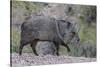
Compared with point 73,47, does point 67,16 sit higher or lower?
higher

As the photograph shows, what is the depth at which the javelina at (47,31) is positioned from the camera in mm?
2438

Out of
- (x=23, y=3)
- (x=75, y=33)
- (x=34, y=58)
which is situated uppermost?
(x=23, y=3)

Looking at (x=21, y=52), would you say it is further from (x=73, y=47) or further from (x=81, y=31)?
(x=81, y=31)

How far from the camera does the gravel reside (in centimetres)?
→ 237

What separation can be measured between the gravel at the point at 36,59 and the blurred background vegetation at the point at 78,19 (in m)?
0.06

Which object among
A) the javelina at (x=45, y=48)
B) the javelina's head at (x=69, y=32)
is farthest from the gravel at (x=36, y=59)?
the javelina's head at (x=69, y=32)

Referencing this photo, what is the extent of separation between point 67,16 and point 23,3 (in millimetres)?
625

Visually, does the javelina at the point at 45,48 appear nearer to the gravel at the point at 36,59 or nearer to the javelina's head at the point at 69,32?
the gravel at the point at 36,59

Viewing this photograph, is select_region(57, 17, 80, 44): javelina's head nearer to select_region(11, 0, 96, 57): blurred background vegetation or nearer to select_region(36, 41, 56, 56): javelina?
select_region(11, 0, 96, 57): blurred background vegetation

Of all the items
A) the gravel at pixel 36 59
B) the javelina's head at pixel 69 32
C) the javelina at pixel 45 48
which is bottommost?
the gravel at pixel 36 59

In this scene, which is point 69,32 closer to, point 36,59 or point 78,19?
point 78,19
